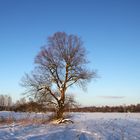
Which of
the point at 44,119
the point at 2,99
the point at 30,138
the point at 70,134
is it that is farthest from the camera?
the point at 2,99

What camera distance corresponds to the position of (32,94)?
20.1m

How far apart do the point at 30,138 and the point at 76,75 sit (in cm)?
961

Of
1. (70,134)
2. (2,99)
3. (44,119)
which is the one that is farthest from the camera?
(2,99)

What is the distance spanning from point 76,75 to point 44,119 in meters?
4.12

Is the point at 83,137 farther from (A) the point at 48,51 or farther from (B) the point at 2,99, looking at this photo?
(B) the point at 2,99

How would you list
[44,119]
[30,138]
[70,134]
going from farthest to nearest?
[44,119]
[70,134]
[30,138]

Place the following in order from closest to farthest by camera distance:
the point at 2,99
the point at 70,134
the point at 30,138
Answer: the point at 30,138
the point at 70,134
the point at 2,99

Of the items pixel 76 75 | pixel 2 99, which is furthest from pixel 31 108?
pixel 2 99

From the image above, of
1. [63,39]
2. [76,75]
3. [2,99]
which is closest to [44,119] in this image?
[76,75]

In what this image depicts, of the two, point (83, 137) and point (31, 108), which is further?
point (31, 108)

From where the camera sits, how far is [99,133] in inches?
477

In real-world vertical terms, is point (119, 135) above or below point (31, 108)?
below

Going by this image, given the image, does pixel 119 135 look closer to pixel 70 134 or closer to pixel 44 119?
pixel 70 134

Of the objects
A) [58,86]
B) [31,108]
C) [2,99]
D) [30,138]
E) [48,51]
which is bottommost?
[30,138]
